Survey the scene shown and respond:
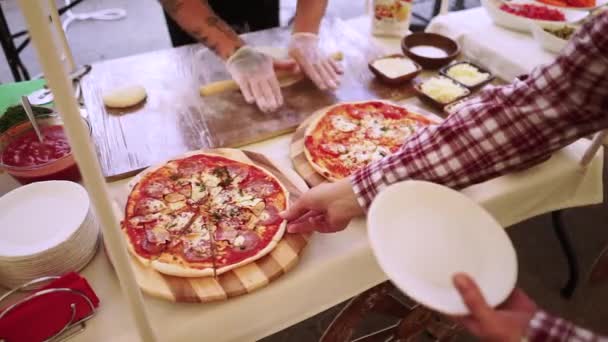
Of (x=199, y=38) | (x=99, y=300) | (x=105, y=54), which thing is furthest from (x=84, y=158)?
(x=105, y=54)

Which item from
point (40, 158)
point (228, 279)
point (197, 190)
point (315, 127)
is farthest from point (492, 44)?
point (40, 158)

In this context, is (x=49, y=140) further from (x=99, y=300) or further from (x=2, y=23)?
(x=2, y=23)

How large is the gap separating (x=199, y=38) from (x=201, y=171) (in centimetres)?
71

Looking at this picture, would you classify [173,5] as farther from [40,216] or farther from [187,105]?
[40,216]

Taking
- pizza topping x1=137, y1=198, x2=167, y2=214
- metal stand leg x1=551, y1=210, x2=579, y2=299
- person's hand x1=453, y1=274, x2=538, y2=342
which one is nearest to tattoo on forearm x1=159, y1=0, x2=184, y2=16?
pizza topping x1=137, y1=198, x2=167, y2=214

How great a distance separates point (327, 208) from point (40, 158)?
71cm

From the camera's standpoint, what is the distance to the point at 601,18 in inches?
33.1

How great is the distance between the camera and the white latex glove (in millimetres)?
1441

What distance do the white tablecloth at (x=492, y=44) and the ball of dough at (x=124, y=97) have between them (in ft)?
3.85

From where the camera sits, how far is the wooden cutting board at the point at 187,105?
130 centimetres

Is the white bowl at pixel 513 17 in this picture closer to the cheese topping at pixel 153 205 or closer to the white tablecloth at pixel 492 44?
the white tablecloth at pixel 492 44

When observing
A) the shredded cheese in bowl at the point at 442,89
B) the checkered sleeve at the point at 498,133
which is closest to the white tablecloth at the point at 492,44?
the shredded cheese in bowl at the point at 442,89

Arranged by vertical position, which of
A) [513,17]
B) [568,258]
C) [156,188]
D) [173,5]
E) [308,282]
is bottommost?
[568,258]

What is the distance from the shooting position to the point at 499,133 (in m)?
0.97
